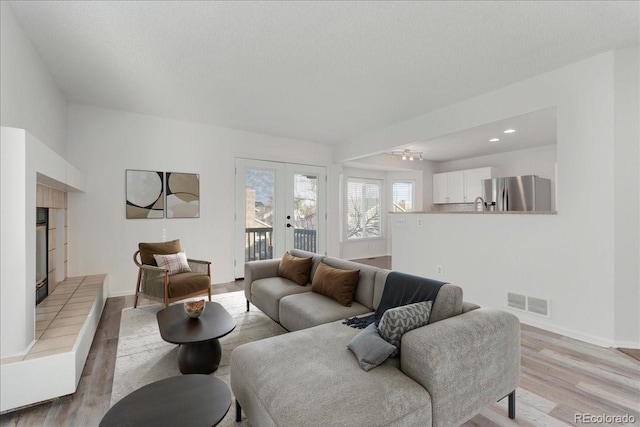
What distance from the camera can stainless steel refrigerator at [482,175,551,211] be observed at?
4.90 meters

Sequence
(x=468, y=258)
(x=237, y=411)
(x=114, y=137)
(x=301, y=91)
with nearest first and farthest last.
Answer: (x=237, y=411), (x=301, y=91), (x=468, y=258), (x=114, y=137)

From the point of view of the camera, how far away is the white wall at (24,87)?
212cm

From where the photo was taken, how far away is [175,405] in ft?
4.34

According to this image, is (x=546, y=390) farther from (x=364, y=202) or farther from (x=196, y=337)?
(x=364, y=202)

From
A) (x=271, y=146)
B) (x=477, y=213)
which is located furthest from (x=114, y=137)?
(x=477, y=213)

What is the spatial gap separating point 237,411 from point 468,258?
320cm

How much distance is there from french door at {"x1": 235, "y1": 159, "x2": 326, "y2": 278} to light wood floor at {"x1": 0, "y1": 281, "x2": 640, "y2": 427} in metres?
2.72

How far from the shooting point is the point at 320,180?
19.9 ft

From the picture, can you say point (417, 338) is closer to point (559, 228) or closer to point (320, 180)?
point (559, 228)

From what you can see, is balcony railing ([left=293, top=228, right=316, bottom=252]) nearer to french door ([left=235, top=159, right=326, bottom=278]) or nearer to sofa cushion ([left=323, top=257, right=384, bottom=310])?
french door ([left=235, top=159, right=326, bottom=278])

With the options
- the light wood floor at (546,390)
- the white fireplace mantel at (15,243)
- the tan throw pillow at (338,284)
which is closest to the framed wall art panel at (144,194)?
the light wood floor at (546,390)

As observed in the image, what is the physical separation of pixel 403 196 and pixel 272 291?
216 inches

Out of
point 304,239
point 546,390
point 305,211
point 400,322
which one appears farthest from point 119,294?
point 546,390

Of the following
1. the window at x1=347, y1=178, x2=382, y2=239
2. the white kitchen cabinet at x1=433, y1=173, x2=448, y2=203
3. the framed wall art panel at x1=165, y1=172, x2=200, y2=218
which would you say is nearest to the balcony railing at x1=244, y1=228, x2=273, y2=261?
the framed wall art panel at x1=165, y1=172, x2=200, y2=218
